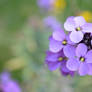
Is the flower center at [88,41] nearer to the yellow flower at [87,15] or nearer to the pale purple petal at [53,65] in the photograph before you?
the pale purple petal at [53,65]

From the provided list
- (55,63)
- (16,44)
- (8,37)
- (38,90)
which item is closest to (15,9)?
(8,37)

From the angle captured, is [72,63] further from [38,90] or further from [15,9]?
[15,9]

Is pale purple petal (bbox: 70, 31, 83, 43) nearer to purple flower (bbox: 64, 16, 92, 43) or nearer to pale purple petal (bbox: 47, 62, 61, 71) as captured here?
purple flower (bbox: 64, 16, 92, 43)

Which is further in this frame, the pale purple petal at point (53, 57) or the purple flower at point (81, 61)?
the pale purple petal at point (53, 57)

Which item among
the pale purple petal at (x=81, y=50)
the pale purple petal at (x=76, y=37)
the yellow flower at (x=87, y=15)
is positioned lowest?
the yellow flower at (x=87, y=15)

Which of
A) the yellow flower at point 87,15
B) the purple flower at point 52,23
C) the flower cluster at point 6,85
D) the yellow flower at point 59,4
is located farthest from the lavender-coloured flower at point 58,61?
the yellow flower at point 59,4

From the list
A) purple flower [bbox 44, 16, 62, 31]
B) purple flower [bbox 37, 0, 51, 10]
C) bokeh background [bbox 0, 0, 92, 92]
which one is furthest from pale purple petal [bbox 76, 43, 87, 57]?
purple flower [bbox 37, 0, 51, 10]
